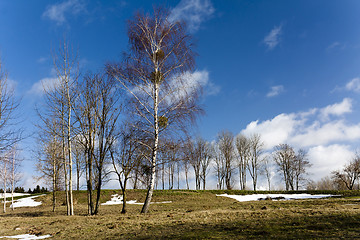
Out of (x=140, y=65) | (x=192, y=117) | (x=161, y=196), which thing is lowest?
(x=161, y=196)

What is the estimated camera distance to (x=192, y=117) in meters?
14.3

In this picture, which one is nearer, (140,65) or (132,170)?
(140,65)

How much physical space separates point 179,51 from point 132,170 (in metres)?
8.69

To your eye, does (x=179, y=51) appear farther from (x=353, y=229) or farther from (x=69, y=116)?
(x=353, y=229)

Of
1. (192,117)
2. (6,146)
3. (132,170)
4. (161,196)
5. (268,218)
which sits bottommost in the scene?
(161,196)

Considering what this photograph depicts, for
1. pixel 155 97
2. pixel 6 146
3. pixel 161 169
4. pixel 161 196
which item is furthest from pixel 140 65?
pixel 161 196

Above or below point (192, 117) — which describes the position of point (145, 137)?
below

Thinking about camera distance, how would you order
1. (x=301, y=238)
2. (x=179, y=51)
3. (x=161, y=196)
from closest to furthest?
(x=301, y=238), (x=179, y=51), (x=161, y=196)

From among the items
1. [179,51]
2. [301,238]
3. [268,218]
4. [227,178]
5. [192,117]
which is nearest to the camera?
[301,238]

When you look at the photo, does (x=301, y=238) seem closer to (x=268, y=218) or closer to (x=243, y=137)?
(x=268, y=218)

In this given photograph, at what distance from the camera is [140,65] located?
15117 millimetres

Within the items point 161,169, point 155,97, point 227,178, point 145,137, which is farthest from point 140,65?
point 227,178

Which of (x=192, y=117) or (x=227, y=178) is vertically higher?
(x=192, y=117)

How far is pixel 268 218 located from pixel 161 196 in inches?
1045
